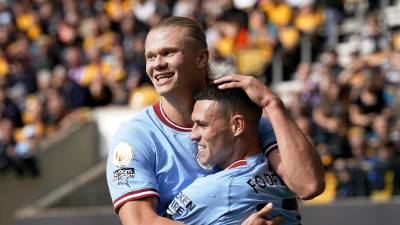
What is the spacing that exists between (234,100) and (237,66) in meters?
10.8

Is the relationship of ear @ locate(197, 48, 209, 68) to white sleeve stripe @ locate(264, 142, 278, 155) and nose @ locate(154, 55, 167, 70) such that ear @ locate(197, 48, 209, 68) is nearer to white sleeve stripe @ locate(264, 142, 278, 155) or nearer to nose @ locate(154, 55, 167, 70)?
nose @ locate(154, 55, 167, 70)

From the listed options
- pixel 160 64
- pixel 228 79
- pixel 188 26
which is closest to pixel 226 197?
pixel 228 79

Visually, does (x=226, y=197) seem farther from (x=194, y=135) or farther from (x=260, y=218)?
(x=194, y=135)

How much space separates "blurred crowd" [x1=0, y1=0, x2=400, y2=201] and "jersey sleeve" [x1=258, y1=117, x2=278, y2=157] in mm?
7038

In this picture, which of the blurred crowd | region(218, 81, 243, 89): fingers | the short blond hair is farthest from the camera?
the blurred crowd

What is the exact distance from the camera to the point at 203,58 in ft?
14.8

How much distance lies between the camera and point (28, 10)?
19859 mm

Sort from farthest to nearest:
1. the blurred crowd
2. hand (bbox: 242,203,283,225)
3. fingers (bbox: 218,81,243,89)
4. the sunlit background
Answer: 1. the blurred crowd
2. the sunlit background
3. fingers (bbox: 218,81,243,89)
4. hand (bbox: 242,203,283,225)

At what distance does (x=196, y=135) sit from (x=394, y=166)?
7.35 meters

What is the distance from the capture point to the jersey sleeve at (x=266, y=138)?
4.47 m

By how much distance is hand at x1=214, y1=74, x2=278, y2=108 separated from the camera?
4324 mm

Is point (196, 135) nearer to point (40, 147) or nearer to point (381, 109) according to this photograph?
point (381, 109)

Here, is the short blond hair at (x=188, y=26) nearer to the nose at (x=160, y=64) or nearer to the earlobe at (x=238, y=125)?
the nose at (x=160, y=64)

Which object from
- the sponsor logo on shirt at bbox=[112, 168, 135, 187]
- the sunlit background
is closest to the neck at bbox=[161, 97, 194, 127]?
the sponsor logo on shirt at bbox=[112, 168, 135, 187]
